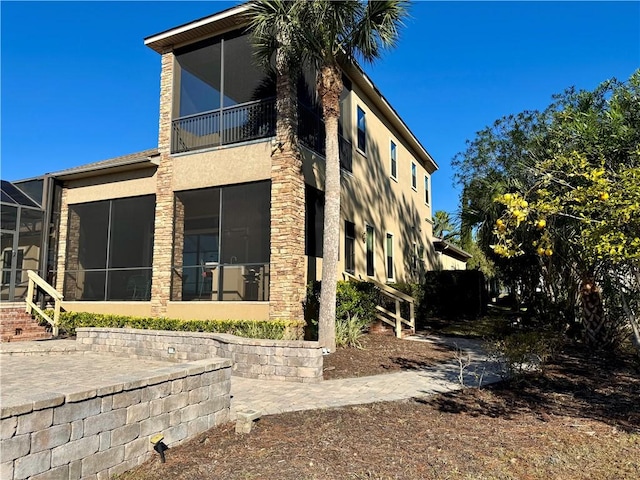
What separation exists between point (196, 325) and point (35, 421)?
7805 mm

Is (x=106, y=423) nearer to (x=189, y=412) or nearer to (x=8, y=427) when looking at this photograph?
(x=8, y=427)

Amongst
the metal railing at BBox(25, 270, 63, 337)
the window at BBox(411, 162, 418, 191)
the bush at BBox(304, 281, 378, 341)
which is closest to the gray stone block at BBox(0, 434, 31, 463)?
the bush at BBox(304, 281, 378, 341)

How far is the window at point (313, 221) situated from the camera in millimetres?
12195

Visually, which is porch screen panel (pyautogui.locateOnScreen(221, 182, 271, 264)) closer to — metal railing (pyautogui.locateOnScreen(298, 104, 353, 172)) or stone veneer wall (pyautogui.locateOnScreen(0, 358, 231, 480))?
metal railing (pyautogui.locateOnScreen(298, 104, 353, 172))

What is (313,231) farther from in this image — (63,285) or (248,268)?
(63,285)

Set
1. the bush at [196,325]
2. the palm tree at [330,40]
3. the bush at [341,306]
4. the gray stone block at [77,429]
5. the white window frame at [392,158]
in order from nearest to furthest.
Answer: the gray stone block at [77,429] → the palm tree at [330,40] → the bush at [196,325] → the bush at [341,306] → the white window frame at [392,158]

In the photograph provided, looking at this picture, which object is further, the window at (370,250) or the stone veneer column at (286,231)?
the window at (370,250)

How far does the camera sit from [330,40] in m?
9.55

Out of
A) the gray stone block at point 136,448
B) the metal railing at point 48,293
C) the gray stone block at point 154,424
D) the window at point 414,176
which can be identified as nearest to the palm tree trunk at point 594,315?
the gray stone block at point 154,424

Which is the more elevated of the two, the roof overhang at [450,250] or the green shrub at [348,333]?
the roof overhang at [450,250]

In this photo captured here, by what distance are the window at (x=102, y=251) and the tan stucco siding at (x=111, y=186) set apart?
0.21 m

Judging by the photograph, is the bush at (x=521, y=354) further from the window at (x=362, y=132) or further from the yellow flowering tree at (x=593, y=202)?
the window at (x=362, y=132)

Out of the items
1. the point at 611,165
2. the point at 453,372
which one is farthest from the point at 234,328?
the point at 611,165

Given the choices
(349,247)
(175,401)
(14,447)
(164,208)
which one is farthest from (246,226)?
(14,447)
